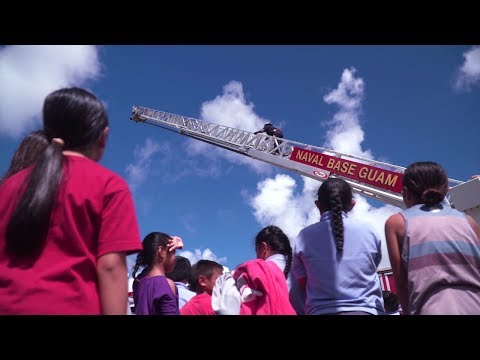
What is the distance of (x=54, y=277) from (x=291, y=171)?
9.11 metres

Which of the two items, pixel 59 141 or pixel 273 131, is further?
pixel 273 131

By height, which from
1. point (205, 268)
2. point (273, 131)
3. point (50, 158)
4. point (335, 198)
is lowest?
point (50, 158)

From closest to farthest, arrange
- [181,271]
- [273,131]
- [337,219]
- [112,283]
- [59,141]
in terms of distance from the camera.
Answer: [112,283] < [59,141] < [337,219] < [181,271] < [273,131]

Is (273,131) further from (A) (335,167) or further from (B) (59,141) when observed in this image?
(B) (59,141)

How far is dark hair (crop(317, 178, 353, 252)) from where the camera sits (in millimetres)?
2234

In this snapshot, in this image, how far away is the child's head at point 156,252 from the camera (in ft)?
9.30

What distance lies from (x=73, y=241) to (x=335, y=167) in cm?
780

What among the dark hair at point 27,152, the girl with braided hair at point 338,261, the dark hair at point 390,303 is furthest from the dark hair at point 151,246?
the dark hair at point 390,303

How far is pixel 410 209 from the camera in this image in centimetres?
209

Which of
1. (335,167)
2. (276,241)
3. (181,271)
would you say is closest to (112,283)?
(276,241)

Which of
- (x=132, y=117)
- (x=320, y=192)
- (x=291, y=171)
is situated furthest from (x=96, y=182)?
(x=132, y=117)

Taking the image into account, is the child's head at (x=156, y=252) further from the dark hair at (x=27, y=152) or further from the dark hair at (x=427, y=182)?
the dark hair at (x=427, y=182)

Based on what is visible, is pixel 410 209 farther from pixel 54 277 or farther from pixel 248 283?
pixel 54 277

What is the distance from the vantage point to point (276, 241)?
2859 mm
